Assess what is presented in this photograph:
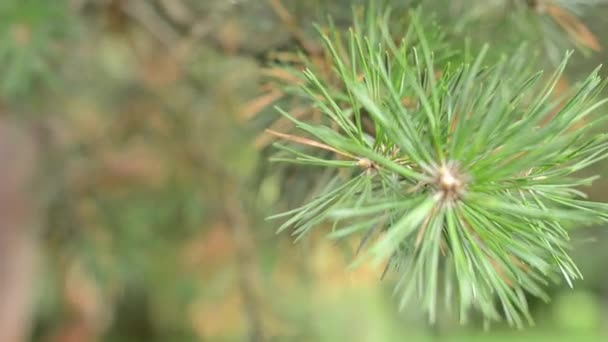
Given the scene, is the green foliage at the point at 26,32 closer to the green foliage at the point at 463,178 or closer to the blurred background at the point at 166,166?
the blurred background at the point at 166,166

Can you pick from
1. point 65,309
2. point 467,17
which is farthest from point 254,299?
point 65,309

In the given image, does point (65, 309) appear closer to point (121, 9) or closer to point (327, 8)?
point (121, 9)

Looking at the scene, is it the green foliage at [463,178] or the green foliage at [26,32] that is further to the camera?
the green foliage at [26,32]

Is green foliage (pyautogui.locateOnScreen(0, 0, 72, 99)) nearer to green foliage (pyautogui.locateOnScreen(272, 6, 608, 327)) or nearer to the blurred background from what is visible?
the blurred background

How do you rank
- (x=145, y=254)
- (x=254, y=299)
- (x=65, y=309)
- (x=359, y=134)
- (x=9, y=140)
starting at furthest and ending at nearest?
(x=65, y=309), (x=145, y=254), (x=9, y=140), (x=254, y=299), (x=359, y=134)

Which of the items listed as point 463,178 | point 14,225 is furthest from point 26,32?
point 14,225

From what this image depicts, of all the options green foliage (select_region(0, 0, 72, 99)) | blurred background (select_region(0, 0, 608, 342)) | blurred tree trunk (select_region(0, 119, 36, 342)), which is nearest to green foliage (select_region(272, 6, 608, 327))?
blurred background (select_region(0, 0, 608, 342))

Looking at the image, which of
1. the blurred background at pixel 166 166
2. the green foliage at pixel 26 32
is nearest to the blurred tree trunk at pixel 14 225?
the blurred background at pixel 166 166
